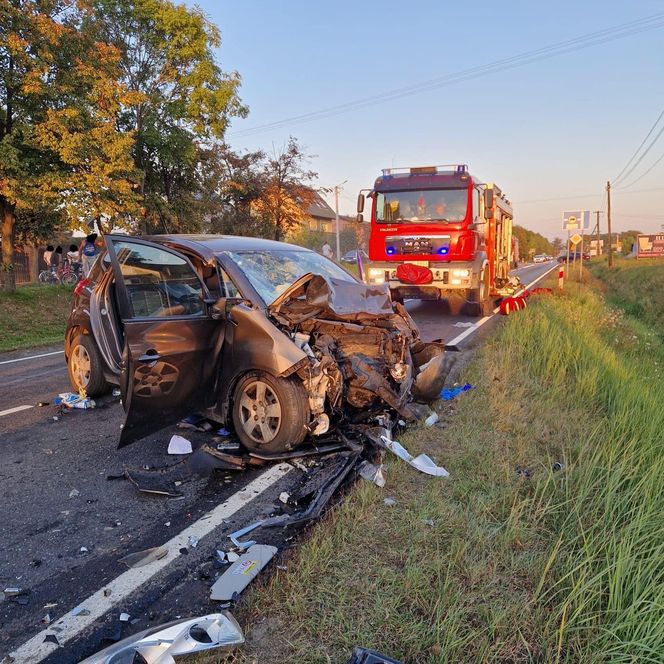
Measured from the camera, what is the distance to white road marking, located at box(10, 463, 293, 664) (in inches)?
87.6

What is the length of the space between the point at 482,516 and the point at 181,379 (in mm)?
2373

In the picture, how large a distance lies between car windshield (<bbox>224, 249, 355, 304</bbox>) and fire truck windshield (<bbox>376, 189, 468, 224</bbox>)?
21.8 ft

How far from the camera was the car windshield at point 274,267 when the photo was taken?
4.53 meters

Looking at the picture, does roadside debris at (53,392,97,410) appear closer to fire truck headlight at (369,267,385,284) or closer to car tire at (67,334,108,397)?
car tire at (67,334,108,397)

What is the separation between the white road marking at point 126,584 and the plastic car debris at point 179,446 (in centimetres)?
84

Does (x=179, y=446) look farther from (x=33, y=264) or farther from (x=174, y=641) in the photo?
(x=33, y=264)

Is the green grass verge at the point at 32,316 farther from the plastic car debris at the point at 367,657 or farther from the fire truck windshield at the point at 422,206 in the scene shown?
the plastic car debris at the point at 367,657

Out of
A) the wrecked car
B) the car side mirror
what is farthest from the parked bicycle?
the car side mirror

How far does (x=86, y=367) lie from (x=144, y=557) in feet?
11.4

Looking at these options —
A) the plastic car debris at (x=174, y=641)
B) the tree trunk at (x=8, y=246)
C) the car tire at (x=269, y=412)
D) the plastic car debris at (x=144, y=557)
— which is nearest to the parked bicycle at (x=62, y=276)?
the tree trunk at (x=8, y=246)

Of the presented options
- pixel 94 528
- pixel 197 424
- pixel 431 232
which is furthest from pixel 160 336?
pixel 431 232

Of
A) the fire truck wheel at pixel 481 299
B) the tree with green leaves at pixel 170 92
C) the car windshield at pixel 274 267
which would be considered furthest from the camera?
the tree with green leaves at pixel 170 92

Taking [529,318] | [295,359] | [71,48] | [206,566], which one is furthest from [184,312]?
[71,48]

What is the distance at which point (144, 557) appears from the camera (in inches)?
113
